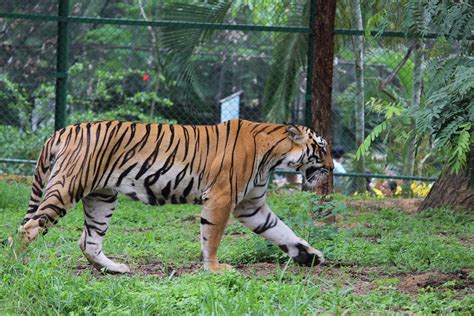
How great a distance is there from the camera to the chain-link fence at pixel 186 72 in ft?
39.2

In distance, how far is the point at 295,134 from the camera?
23.1 feet

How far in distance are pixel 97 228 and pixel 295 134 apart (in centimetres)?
163

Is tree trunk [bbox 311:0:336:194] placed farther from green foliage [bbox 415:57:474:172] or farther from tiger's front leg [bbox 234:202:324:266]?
green foliage [bbox 415:57:474:172]

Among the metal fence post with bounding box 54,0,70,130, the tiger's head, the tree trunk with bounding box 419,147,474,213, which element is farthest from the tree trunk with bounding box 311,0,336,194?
the metal fence post with bounding box 54,0,70,130

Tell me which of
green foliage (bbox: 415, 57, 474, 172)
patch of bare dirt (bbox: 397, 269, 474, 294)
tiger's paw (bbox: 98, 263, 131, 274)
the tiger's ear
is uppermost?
green foliage (bbox: 415, 57, 474, 172)

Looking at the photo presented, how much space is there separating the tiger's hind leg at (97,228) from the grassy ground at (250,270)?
96mm

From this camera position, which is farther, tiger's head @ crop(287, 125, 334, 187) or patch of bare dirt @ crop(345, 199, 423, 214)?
patch of bare dirt @ crop(345, 199, 423, 214)

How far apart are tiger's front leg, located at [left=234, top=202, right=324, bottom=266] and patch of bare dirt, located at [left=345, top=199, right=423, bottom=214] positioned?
328 centimetres

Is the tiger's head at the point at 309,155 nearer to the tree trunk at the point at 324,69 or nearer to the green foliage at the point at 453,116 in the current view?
the green foliage at the point at 453,116

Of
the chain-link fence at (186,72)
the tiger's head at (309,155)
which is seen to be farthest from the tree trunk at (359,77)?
the tiger's head at (309,155)

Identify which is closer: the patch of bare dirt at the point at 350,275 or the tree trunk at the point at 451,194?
the patch of bare dirt at the point at 350,275

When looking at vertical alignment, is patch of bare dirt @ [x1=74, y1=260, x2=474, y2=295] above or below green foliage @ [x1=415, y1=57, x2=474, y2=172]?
below

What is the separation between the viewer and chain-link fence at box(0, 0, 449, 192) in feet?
39.2

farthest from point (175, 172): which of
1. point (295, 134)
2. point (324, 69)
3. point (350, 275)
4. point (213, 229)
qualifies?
point (324, 69)
